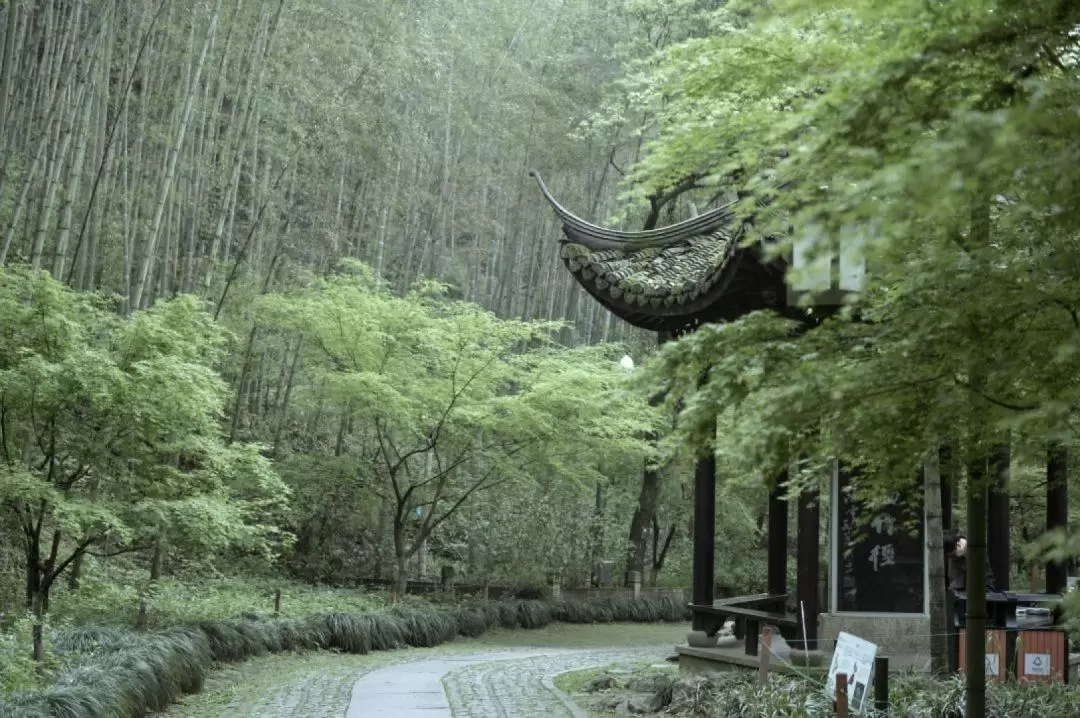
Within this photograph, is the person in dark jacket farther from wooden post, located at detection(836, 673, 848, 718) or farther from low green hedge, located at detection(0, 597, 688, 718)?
low green hedge, located at detection(0, 597, 688, 718)

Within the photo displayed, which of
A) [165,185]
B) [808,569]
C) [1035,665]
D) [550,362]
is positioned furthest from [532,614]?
[1035,665]

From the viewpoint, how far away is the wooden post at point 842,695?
4848mm

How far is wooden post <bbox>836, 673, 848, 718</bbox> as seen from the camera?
485 cm

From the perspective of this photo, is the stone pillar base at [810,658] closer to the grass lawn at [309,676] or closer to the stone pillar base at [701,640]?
the stone pillar base at [701,640]

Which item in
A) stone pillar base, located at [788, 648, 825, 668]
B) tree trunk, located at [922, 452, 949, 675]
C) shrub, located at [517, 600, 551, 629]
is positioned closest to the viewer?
tree trunk, located at [922, 452, 949, 675]

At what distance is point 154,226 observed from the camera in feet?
38.8

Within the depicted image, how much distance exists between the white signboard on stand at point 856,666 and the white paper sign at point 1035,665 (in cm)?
185

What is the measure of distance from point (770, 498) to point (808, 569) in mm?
1016

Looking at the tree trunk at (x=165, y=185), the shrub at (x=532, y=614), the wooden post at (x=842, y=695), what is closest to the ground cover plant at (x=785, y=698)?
the wooden post at (x=842, y=695)

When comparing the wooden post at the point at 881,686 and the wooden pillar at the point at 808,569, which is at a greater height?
the wooden pillar at the point at 808,569

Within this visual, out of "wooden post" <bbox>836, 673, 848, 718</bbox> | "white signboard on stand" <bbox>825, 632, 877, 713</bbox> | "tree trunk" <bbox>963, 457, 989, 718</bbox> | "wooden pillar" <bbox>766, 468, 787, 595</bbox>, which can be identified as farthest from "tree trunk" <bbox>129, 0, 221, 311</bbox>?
"tree trunk" <bbox>963, 457, 989, 718</bbox>

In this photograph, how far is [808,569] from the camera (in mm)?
8398

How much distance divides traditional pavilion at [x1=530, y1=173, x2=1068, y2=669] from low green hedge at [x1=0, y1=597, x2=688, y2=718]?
162 inches

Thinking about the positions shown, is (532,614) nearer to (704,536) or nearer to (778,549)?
(778,549)
